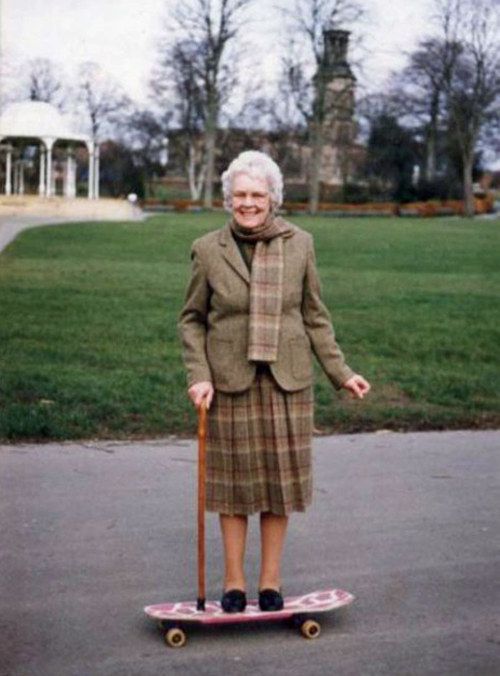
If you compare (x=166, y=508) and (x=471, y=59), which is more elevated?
(x=471, y=59)

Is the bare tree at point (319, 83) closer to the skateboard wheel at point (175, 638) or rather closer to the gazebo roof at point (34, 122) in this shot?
the gazebo roof at point (34, 122)

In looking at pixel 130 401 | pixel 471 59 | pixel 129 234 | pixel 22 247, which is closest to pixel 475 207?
pixel 471 59

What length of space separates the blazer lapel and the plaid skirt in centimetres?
35

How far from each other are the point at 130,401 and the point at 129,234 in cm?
2602

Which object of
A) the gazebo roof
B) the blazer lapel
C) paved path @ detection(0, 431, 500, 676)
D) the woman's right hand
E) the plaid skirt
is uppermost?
the gazebo roof

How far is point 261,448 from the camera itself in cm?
476

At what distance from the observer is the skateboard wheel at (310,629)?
4.70 m

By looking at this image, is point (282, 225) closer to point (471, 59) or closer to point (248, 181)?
point (248, 181)

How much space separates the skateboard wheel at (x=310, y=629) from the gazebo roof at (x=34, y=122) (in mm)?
51720

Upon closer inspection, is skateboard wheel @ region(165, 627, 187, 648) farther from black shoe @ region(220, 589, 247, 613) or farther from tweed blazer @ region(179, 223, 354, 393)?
tweed blazer @ region(179, 223, 354, 393)

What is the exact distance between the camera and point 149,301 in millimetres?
16141

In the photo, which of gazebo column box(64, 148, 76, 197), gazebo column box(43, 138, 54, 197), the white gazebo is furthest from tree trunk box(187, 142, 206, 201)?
gazebo column box(43, 138, 54, 197)

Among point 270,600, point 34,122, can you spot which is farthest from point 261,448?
point 34,122

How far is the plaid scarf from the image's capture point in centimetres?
460
